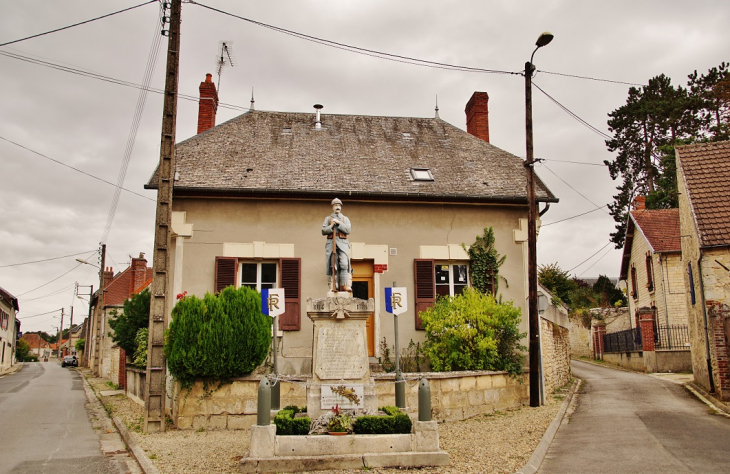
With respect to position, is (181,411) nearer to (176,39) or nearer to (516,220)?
(176,39)

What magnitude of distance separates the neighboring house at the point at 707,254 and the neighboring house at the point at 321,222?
138 inches

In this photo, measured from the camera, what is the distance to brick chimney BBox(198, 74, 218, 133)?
17594 millimetres

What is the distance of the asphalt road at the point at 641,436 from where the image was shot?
7.41m

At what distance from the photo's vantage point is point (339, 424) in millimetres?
7652

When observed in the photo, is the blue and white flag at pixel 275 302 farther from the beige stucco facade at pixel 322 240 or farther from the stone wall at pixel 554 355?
the stone wall at pixel 554 355

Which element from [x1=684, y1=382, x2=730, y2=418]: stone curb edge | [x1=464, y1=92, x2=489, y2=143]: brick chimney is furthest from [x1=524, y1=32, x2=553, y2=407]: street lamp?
[x1=464, y1=92, x2=489, y2=143]: brick chimney

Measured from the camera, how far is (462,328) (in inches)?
492

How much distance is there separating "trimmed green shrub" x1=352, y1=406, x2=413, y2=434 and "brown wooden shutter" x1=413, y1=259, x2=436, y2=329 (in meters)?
6.32

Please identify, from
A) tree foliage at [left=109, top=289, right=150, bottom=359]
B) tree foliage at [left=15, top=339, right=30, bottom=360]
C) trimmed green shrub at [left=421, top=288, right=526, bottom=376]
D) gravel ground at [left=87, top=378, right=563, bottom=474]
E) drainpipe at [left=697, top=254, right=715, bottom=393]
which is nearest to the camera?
gravel ground at [left=87, top=378, right=563, bottom=474]

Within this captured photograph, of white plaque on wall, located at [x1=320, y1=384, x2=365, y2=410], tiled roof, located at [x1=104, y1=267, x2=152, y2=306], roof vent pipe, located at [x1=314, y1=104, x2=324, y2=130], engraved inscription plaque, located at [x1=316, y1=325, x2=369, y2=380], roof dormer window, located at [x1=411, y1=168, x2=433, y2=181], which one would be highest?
roof vent pipe, located at [x1=314, y1=104, x2=324, y2=130]

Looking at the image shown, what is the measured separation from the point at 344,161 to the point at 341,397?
858 cm

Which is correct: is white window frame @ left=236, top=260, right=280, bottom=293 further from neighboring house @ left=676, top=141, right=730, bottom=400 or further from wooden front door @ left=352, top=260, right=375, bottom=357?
neighboring house @ left=676, top=141, right=730, bottom=400

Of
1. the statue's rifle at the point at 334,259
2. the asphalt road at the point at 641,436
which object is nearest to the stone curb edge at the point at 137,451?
the statue's rifle at the point at 334,259

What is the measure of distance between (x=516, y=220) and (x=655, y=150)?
914 inches
